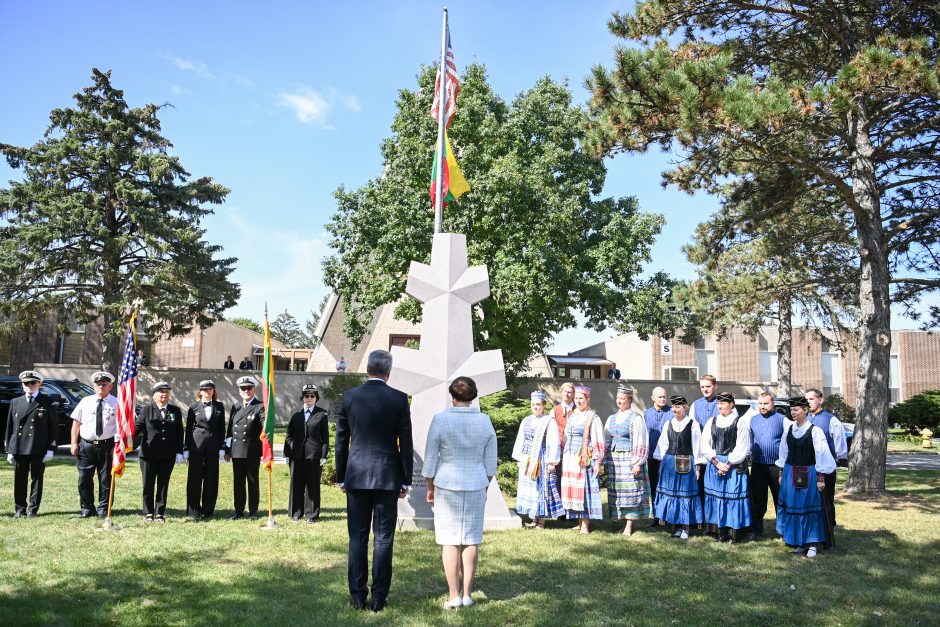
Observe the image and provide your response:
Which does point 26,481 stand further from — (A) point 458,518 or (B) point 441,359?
(A) point 458,518

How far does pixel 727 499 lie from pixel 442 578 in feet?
12.7

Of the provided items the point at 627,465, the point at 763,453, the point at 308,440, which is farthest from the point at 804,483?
the point at 308,440

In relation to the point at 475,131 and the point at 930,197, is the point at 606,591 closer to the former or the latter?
the point at 930,197

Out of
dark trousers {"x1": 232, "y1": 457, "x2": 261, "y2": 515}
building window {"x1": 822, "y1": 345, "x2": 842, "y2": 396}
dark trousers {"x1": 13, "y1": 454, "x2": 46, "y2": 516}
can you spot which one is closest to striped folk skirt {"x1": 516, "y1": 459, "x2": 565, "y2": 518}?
dark trousers {"x1": 232, "y1": 457, "x2": 261, "y2": 515}

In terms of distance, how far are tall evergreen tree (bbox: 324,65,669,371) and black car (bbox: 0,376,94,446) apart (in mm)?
8470

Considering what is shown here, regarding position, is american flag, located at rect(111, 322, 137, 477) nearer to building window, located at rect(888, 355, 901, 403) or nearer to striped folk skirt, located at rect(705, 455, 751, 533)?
striped folk skirt, located at rect(705, 455, 751, 533)

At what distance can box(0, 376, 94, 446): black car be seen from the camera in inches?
625

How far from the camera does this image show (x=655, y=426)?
31.2ft

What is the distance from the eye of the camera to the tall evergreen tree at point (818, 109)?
31.9ft

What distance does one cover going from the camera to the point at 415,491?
8961 millimetres

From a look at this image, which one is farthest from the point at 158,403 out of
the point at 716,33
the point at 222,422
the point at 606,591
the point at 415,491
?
the point at 716,33

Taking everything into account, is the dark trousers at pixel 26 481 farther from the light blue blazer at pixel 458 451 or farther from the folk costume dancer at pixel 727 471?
the folk costume dancer at pixel 727 471

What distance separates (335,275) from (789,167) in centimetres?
1485

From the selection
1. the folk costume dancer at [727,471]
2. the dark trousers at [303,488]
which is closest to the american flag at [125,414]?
the dark trousers at [303,488]
